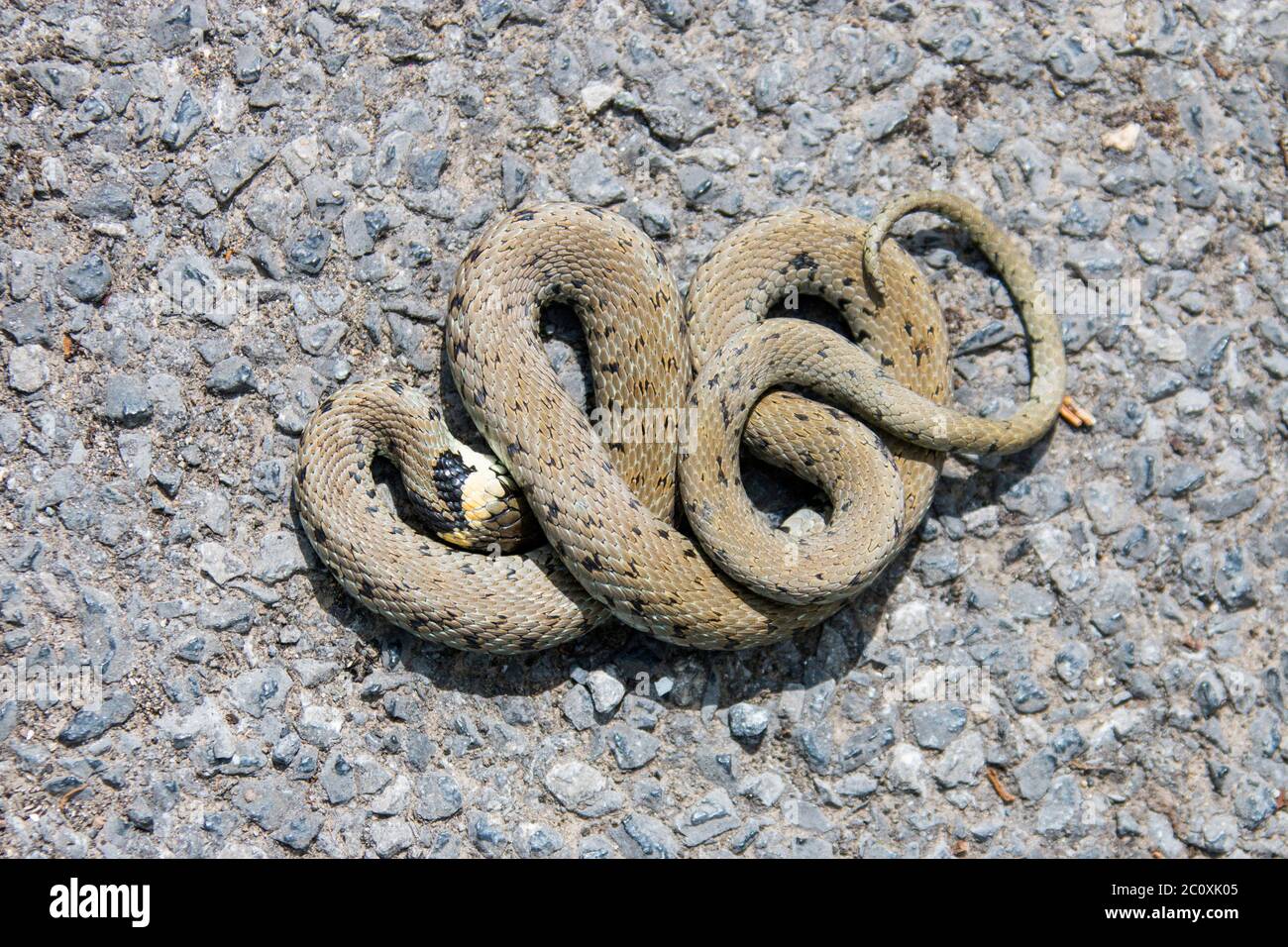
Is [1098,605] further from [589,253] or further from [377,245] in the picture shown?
[377,245]

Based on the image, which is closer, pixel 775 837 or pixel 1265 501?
pixel 775 837

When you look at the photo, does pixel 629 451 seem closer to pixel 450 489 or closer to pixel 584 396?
pixel 584 396

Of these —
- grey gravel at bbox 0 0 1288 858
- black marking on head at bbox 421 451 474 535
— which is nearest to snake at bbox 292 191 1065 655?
black marking on head at bbox 421 451 474 535

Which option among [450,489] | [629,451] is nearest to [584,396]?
[629,451]

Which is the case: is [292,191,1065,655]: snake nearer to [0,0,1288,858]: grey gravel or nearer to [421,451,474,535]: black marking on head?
[421,451,474,535]: black marking on head

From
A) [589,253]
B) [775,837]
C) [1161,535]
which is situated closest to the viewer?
[589,253]

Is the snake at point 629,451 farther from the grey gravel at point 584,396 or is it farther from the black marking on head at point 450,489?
the grey gravel at point 584,396
